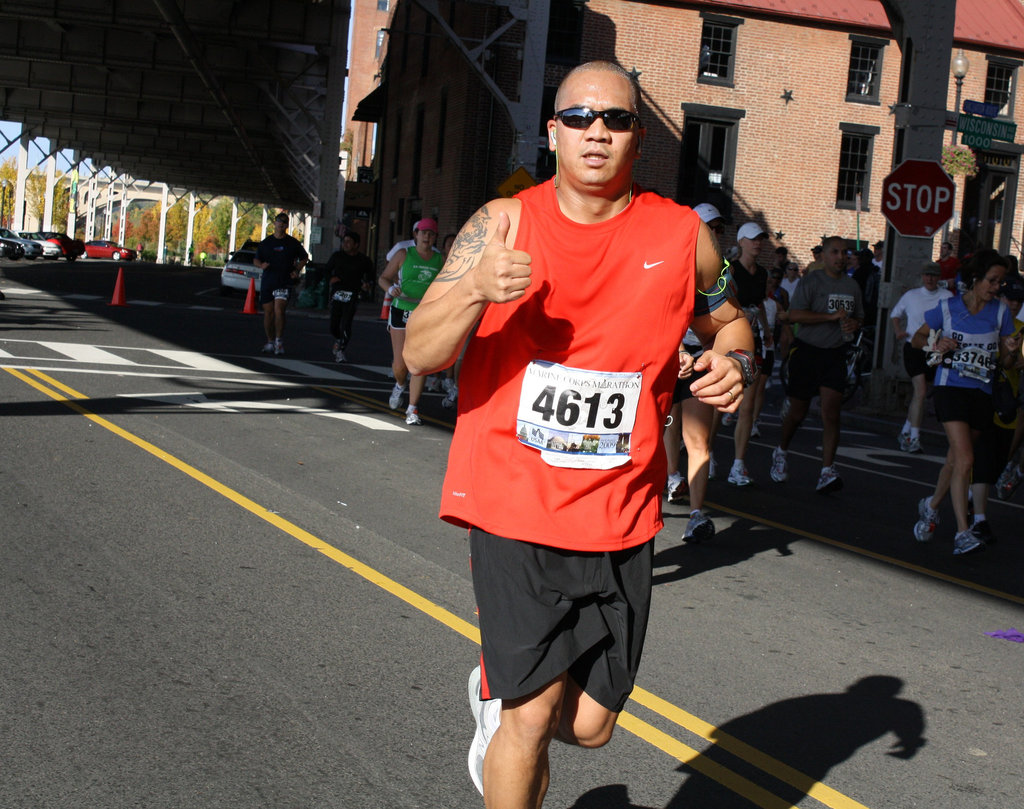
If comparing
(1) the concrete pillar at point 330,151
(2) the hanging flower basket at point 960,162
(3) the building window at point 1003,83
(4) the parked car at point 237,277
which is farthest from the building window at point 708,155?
(4) the parked car at point 237,277

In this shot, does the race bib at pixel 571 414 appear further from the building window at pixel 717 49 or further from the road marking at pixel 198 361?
the building window at pixel 717 49

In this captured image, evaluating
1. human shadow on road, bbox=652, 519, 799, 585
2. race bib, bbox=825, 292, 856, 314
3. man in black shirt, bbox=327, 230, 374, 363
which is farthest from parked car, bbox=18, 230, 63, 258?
human shadow on road, bbox=652, 519, 799, 585

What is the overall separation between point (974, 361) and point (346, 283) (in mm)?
11099

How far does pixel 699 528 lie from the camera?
26.1 feet

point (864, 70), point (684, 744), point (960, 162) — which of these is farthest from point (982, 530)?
point (864, 70)

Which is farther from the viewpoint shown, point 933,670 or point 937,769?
Answer: point 933,670

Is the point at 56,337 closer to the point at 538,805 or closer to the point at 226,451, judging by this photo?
the point at 226,451

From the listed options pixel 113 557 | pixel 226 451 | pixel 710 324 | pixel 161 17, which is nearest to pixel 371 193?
pixel 161 17

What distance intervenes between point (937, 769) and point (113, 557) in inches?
159

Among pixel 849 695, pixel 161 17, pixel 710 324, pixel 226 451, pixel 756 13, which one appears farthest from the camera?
pixel 756 13

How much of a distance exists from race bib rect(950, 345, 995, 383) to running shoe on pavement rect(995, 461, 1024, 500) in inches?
136

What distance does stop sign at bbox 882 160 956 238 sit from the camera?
52.1ft

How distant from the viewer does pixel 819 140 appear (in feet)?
115

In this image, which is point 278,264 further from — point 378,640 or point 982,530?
point 378,640
